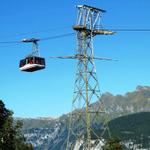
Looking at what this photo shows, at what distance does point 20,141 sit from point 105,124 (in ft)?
106

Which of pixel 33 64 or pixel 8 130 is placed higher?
pixel 33 64

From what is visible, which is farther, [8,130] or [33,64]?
[8,130]

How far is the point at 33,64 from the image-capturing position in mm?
72938

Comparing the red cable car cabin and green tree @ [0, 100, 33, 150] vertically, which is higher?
the red cable car cabin

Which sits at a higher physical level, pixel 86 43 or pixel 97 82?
pixel 86 43

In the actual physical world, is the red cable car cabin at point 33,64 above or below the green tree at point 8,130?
above

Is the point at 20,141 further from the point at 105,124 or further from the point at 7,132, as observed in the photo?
the point at 105,124

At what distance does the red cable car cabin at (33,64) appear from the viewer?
72938 millimetres

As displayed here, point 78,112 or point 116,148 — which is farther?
point 116,148

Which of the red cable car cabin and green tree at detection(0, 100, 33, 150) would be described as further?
green tree at detection(0, 100, 33, 150)

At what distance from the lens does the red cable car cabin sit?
7294cm

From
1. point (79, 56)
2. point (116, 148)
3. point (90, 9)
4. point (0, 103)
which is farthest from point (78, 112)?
point (116, 148)

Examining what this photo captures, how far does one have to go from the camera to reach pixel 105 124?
81.8 metres

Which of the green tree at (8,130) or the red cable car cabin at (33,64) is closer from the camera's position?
the red cable car cabin at (33,64)
